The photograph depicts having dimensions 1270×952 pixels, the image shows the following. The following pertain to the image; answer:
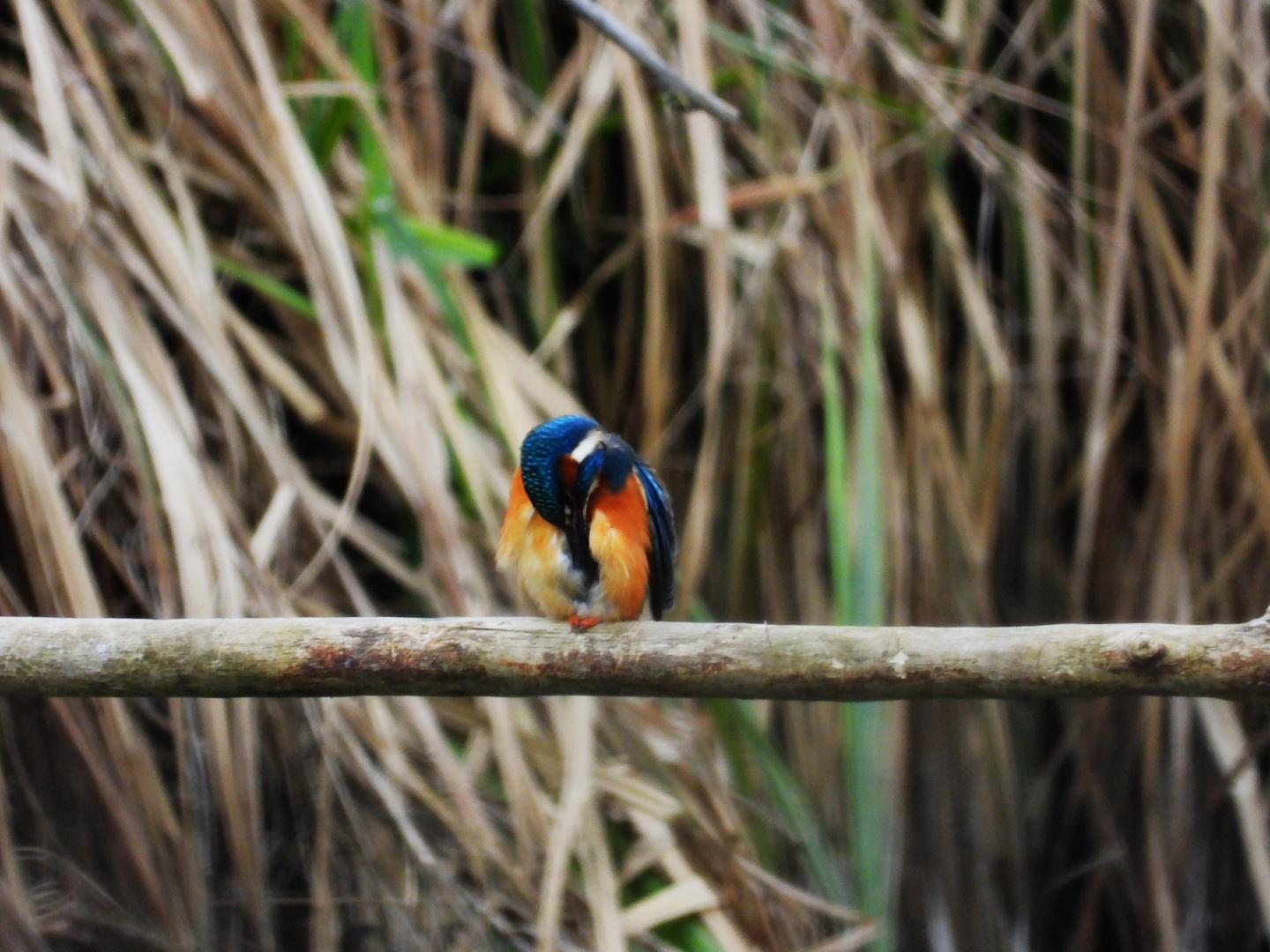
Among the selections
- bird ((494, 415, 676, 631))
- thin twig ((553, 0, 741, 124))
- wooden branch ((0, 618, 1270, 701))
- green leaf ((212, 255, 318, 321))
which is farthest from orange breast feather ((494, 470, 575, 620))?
green leaf ((212, 255, 318, 321))

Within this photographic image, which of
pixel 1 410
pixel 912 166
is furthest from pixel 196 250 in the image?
pixel 912 166

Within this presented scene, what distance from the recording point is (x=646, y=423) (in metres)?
2.98

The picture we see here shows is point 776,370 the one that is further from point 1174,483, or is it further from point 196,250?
point 196,250

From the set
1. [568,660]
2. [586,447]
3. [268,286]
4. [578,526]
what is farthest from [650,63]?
[268,286]

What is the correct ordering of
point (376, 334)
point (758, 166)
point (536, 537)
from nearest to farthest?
point (536, 537)
point (376, 334)
point (758, 166)

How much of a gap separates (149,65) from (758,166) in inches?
65.1

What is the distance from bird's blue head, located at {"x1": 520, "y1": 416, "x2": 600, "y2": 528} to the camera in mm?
2104

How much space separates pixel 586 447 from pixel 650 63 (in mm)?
677

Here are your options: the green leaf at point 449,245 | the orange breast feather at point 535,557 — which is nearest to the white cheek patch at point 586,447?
the orange breast feather at point 535,557

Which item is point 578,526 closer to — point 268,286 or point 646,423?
point 646,423

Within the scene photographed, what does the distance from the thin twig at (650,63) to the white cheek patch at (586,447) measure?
A: 61 cm

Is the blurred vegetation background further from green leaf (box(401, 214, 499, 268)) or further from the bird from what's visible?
the bird

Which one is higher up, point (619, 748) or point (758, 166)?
point (758, 166)

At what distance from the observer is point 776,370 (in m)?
3.20
